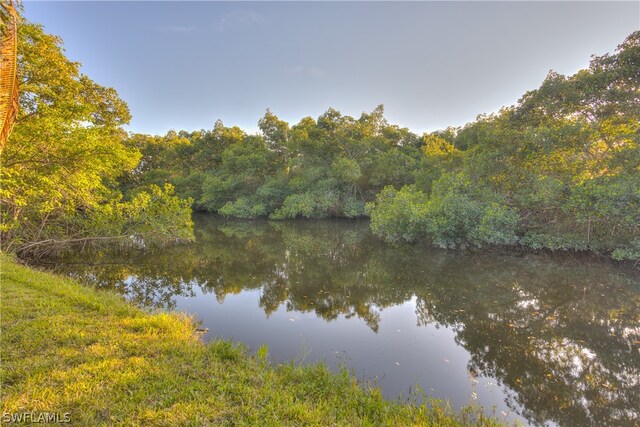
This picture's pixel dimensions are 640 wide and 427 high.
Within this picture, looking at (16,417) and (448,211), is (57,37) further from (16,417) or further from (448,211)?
(448,211)

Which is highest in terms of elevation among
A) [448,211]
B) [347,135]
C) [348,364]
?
[347,135]

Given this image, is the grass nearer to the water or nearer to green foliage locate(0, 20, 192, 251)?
the water

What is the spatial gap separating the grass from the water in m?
1.23

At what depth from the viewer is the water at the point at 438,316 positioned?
Result: 4.72 meters

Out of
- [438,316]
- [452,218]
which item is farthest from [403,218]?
[438,316]

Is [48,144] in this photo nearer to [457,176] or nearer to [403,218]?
[403,218]

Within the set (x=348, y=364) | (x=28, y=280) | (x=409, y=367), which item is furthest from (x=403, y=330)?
(x=28, y=280)

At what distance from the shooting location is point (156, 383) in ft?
10.8

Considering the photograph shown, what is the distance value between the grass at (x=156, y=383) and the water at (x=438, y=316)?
48.4 inches

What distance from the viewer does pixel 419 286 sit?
984cm

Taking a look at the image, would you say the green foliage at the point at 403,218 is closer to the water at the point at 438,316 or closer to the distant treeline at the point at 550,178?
the distant treeline at the point at 550,178

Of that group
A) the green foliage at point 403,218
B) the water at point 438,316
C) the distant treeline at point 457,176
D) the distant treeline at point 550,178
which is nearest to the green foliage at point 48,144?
the distant treeline at point 457,176

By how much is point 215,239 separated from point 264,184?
45.8ft

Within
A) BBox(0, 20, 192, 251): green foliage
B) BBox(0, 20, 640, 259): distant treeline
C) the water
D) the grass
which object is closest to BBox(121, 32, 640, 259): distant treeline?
BBox(0, 20, 640, 259): distant treeline
